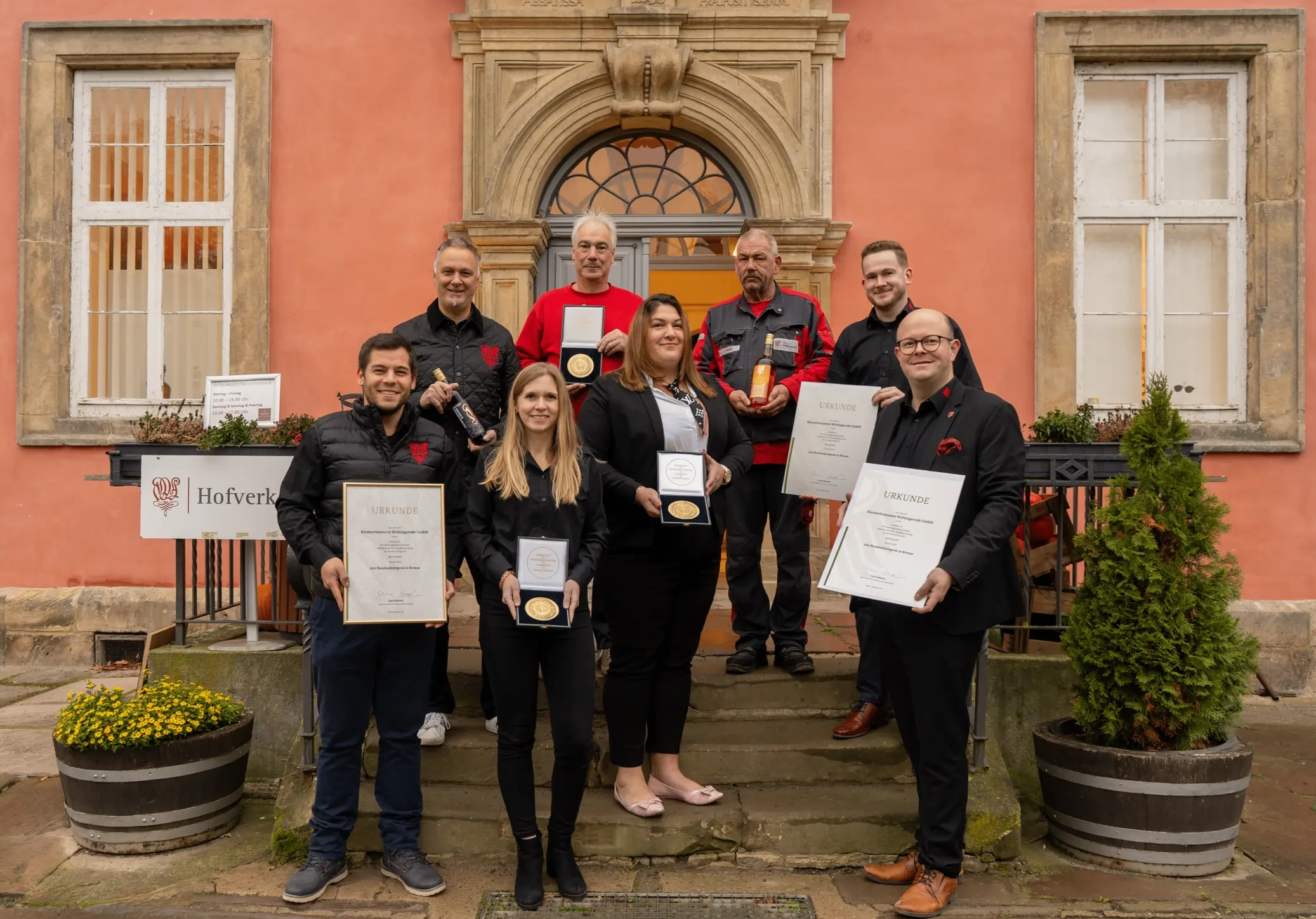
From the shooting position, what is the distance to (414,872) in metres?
3.72

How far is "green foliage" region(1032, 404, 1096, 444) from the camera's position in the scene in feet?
15.8

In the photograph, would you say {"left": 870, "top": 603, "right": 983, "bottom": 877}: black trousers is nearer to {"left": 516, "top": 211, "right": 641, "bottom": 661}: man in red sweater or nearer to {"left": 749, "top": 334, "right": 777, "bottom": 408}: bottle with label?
{"left": 749, "top": 334, "right": 777, "bottom": 408}: bottle with label

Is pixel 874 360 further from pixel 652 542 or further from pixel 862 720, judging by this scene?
pixel 862 720

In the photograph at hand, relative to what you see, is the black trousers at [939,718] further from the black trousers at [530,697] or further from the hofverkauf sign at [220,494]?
the hofverkauf sign at [220,494]

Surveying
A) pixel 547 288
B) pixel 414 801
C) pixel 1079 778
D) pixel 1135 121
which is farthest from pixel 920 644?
pixel 1135 121

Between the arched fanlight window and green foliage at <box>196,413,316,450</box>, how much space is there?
317 cm

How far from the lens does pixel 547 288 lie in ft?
24.3

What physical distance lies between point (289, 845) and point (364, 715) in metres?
0.77

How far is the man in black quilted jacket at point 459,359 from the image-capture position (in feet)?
14.0

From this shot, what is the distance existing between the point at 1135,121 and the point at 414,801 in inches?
257

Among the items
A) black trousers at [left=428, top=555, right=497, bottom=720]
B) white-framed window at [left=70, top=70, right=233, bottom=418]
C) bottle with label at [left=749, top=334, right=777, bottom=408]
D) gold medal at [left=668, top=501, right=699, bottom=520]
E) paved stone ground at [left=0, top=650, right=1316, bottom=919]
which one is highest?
white-framed window at [left=70, top=70, right=233, bottom=418]

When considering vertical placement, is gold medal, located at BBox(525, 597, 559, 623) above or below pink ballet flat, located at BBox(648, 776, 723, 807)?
above

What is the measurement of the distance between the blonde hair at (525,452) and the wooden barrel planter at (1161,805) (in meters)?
2.16

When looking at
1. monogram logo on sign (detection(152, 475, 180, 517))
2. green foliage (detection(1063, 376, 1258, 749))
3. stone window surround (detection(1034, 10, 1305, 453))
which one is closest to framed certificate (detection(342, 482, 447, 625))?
monogram logo on sign (detection(152, 475, 180, 517))
